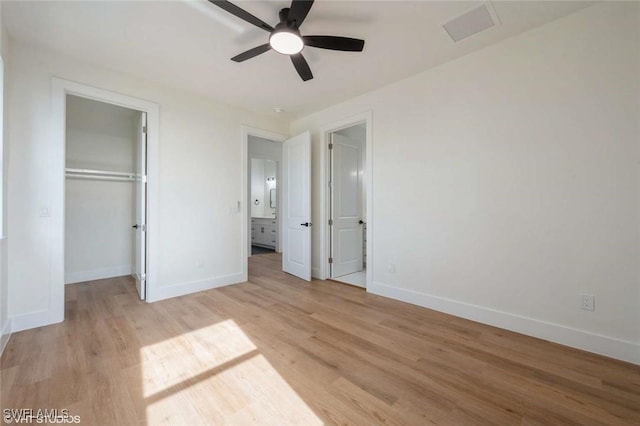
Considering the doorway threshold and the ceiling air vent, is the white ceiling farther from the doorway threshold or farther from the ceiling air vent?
the doorway threshold

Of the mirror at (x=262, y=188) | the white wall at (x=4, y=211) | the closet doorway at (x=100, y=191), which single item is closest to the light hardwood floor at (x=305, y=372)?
the white wall at (x=4, y=211)

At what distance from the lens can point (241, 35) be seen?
239 centimetres

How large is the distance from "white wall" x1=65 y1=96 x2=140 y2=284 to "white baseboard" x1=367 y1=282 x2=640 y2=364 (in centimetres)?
467

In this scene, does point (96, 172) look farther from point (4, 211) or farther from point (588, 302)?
point (588, 302)

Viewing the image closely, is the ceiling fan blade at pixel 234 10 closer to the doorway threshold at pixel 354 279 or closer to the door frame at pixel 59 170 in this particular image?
the door frame at pixel 59 170

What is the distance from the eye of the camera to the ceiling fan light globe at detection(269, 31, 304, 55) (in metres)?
1.98

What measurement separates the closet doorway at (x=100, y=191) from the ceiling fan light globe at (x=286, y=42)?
2935 mm

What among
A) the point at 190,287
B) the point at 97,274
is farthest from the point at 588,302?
the point at 97,274

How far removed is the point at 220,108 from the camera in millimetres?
3900

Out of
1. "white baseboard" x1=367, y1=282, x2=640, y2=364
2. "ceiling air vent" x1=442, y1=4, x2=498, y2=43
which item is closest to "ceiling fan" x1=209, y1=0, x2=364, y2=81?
"ceiling air vent" x1=442, y1=4, x2=498, y2=43

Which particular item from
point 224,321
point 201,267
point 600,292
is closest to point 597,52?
point 600,292

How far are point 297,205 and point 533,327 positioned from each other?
10.8 ft

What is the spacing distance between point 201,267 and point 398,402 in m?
3.07

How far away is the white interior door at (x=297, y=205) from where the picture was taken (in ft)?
13.8
